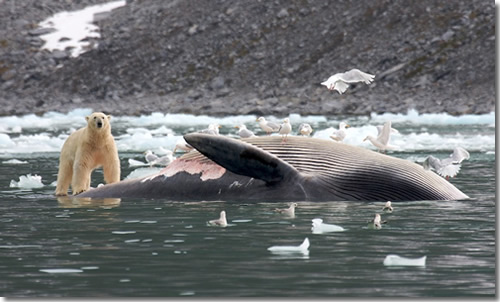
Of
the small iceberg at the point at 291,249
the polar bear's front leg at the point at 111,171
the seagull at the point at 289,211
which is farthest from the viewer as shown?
the polar bear's front leg at the point at 111,171

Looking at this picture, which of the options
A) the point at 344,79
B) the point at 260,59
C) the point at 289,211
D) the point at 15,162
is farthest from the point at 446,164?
the point at 260,59

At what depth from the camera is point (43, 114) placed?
7400 centimetres

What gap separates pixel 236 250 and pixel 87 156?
264 inches

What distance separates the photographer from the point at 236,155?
14.2 metres

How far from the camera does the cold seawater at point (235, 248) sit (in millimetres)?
9023

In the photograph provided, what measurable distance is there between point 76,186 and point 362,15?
204 feet

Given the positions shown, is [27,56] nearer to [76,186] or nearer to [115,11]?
[115,11]

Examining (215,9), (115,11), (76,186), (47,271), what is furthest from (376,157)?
(115,11)

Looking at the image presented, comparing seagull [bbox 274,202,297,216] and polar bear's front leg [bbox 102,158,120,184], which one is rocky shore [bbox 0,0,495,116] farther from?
seagull [bbox 274,202,297,216]

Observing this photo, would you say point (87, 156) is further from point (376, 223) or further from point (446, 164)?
point (376, 223)

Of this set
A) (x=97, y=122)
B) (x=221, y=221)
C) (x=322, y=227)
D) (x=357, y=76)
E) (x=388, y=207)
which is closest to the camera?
(x=322, y=227)

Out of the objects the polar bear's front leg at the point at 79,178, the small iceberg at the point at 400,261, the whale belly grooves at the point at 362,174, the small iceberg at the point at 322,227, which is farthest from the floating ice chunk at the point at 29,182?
the small iceberg at the point at 400,261

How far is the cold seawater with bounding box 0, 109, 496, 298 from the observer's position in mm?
9023

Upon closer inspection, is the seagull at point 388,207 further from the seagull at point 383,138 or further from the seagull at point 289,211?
the seagull at point 383,138
